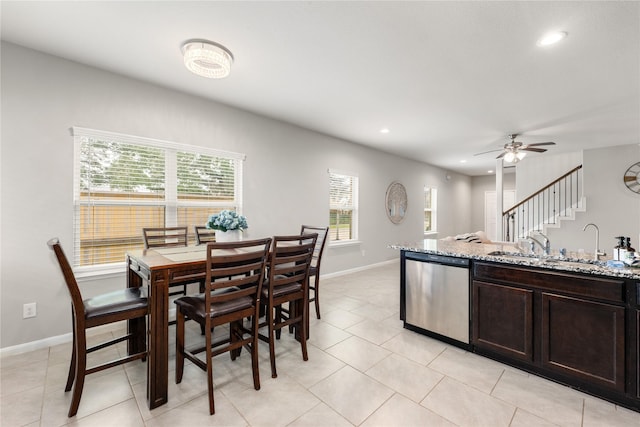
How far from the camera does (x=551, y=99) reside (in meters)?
3.41

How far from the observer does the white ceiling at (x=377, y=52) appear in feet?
6.51

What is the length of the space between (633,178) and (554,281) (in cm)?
604

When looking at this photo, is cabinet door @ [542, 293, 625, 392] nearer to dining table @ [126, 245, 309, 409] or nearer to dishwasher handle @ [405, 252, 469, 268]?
dishwasher handle @ [405, 252, 469, 268]

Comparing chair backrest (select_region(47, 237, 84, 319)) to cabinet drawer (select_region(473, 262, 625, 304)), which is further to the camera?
cabinet drawer (select_region(473, 262, 625, 304))

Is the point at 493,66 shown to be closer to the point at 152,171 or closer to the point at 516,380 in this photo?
the point at 516,380

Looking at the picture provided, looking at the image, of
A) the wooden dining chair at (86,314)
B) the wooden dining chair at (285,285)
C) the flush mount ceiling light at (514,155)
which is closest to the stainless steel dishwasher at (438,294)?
the wooden dining chair at (285,285)

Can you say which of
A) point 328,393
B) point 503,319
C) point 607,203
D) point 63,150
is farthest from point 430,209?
point 63,150

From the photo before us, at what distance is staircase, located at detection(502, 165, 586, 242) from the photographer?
6.26 meters

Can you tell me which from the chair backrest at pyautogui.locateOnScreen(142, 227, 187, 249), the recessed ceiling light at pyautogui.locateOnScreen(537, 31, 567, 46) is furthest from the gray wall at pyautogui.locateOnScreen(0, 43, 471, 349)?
the recessed ceiling light at pyautogui.locateOnScreen(537, 31, 567, 46)

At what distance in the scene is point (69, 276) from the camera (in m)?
1.62

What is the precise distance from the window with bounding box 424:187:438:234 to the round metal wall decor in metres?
1.46

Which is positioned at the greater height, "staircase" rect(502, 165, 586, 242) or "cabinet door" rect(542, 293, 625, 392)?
"staircase" rect(502, 165, 586, 242)

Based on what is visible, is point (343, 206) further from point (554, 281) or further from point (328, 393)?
point (328, 393)

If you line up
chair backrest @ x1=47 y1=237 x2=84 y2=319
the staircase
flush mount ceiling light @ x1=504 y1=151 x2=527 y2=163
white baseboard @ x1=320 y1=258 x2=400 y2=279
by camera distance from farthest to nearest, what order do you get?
the staircase, white baseboard @ x1=320 y1=258 x2=400 y2=279, flush mount ceiling light @ x1=504 y1=151 x2=527 y2=163, chair backrest @ x1=47 y1=237 x2=84 y2=319
